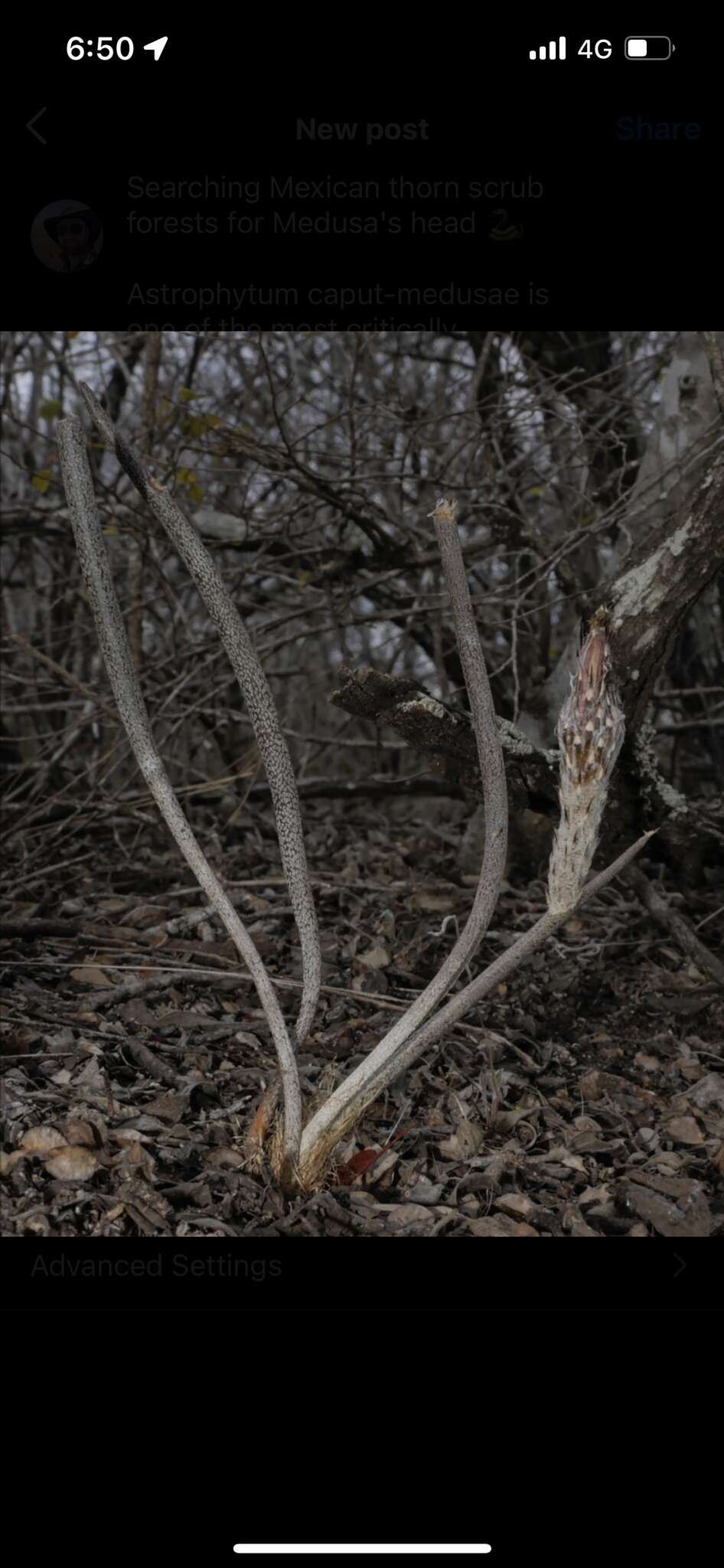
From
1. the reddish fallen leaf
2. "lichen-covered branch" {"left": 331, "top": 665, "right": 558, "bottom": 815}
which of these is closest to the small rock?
the reddish fallen leaf

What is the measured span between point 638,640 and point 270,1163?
4.45 feet
